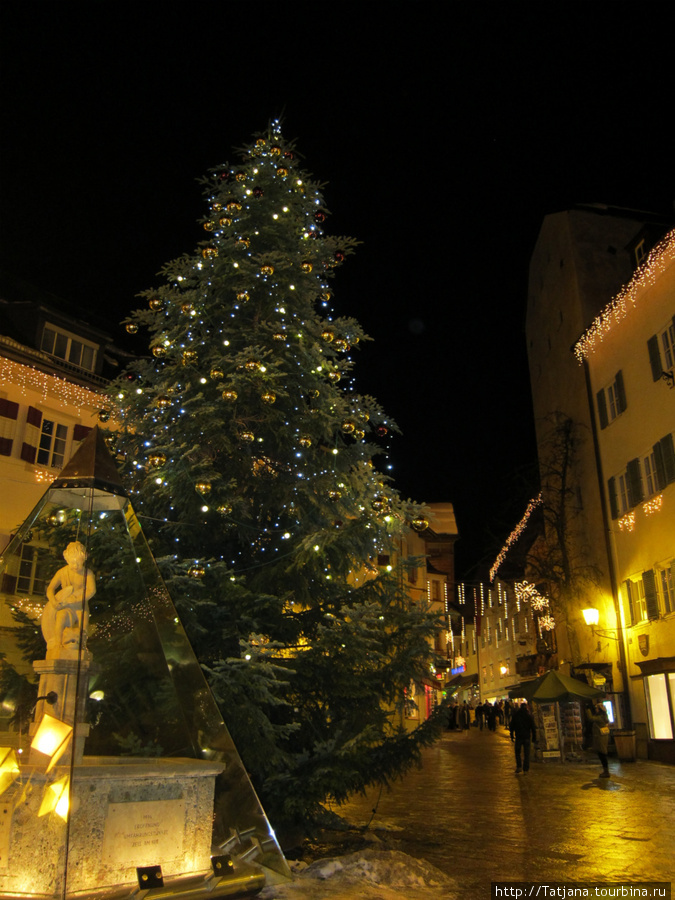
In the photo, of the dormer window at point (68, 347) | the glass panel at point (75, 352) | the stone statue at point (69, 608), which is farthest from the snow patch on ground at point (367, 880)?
the glass panel at point (75, 352)

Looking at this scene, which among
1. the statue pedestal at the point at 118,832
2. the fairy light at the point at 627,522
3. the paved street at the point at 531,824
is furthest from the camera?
the fairy light at the point at 627,522

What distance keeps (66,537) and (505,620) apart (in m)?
56.5

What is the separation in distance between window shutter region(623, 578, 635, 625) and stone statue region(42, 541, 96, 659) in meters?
19.8

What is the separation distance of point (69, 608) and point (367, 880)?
12.0ft

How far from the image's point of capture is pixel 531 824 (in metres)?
9.73

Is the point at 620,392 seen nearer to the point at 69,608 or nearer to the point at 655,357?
the point at 655,357

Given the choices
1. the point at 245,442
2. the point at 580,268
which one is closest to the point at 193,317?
the point at 245,442

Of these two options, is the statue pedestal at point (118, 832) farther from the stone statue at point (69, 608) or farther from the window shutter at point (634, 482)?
the window shutter at point (634, 482)

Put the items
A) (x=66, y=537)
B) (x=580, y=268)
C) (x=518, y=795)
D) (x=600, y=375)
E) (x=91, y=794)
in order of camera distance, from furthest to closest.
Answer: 1. (x=580, y=268)
2. (x=600, y=375)
3. (x=518, y=795)
4. (x=66, y=537)
5. (x=91, y=794)

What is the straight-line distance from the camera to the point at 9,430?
19359 mm

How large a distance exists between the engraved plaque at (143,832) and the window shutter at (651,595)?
58.5 ft

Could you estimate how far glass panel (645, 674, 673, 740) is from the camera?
63.8ft

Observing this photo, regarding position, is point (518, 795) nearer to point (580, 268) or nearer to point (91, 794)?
point (91, 794)

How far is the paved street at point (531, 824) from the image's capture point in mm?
7070
